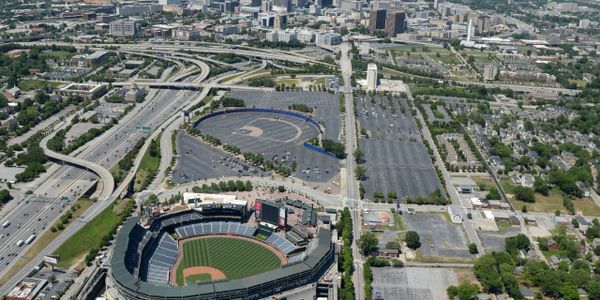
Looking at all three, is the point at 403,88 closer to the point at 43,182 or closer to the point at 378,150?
the point at 378,150

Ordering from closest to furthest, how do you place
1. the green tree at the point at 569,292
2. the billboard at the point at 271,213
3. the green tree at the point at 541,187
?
1. the green tree at the point at 569,292
2. the billboard at the point at 271,213
3. the green tree at the point at 541,187

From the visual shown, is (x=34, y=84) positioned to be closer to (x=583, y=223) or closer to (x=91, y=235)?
(x=91, y=235)

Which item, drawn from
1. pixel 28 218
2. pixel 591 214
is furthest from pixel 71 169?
pixel 591 214

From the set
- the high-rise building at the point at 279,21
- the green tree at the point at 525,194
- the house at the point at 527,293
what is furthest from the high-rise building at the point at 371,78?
the high-rise building at the point at 279,21

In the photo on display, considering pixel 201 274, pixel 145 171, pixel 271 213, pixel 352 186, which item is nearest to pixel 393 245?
pixel 271 213

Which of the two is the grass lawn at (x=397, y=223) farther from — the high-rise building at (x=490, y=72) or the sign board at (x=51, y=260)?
the high-rise building at (x=490, y=72)

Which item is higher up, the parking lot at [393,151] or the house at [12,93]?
the house at [12,93]

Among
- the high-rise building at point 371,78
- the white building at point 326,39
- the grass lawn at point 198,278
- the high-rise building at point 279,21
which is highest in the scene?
the high-rise building at point 279,21
